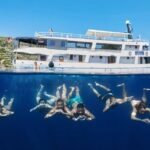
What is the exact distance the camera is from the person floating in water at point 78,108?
78.1 ft

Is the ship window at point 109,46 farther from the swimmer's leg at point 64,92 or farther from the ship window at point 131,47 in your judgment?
the swimmer's leg at point 64,92

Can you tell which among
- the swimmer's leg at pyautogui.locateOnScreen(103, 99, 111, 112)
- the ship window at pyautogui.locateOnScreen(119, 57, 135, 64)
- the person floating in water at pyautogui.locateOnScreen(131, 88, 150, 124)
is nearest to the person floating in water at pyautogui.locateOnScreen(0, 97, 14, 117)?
the swimmer's leg at pyautogui.locateOnScreen(103, 99, 111, 112)

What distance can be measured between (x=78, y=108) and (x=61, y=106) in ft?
2.50

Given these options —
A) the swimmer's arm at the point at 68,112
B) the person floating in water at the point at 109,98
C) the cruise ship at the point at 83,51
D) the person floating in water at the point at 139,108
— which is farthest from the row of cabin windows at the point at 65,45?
the person floating in water at the point at 139,108

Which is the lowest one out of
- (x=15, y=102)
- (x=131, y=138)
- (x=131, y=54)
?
(x=131, y=138)

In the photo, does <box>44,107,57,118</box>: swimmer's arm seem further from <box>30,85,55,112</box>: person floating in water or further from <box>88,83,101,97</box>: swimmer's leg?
<box>88,83,101,97</box>: swimmer's leg

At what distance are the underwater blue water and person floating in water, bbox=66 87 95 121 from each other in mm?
186

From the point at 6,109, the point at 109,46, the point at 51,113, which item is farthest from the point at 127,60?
the point at 6,109

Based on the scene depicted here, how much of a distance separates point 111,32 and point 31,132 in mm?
8573

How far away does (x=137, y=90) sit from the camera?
2422 cm

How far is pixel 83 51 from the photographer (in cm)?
2850

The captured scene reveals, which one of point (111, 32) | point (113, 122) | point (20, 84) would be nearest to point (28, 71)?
point (20, 84)

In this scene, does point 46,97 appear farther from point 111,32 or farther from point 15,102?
point 111,32

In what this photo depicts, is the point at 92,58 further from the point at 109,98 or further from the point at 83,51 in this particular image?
the point at 109,98
